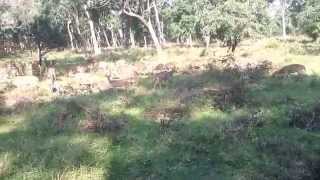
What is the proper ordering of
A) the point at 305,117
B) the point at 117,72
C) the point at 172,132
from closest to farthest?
the point at 172,132
the point at 305,117
the point at 117,72

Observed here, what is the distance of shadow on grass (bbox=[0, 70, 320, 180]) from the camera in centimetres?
1468

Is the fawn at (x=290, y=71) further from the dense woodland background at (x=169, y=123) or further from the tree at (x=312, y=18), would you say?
the tree at (x=312, y=18)

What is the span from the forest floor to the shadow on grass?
0.03m

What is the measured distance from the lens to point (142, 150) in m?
16.2

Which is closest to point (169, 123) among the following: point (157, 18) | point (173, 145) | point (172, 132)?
point (172, 132)

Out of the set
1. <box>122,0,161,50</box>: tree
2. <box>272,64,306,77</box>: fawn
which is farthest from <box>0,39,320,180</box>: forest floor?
<box>122,0,161,50</box>: tree

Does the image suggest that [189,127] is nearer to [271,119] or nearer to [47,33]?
[271,119]

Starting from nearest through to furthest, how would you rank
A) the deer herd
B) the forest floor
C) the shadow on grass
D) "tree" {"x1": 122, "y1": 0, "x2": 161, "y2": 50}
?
the shadow on grass, the forest floor, the deer herd, "tree" {"x1": 122, "y1": 0, "x2": 161, "y2": 50}

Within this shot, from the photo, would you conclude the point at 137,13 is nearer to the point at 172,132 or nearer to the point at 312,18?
the point at 312,18

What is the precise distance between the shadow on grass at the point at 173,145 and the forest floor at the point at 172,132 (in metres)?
0.03

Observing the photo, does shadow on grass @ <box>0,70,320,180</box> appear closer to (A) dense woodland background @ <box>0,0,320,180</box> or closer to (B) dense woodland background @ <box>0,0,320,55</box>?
(A) dense woodland background @ <box>0,0,320,180</box>

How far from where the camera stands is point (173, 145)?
16.4 meters

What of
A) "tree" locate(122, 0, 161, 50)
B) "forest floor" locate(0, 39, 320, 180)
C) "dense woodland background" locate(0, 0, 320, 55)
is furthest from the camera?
"tree" locate(122, 0, 161, 50)

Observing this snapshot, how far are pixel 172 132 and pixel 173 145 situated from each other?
3.52 feet
